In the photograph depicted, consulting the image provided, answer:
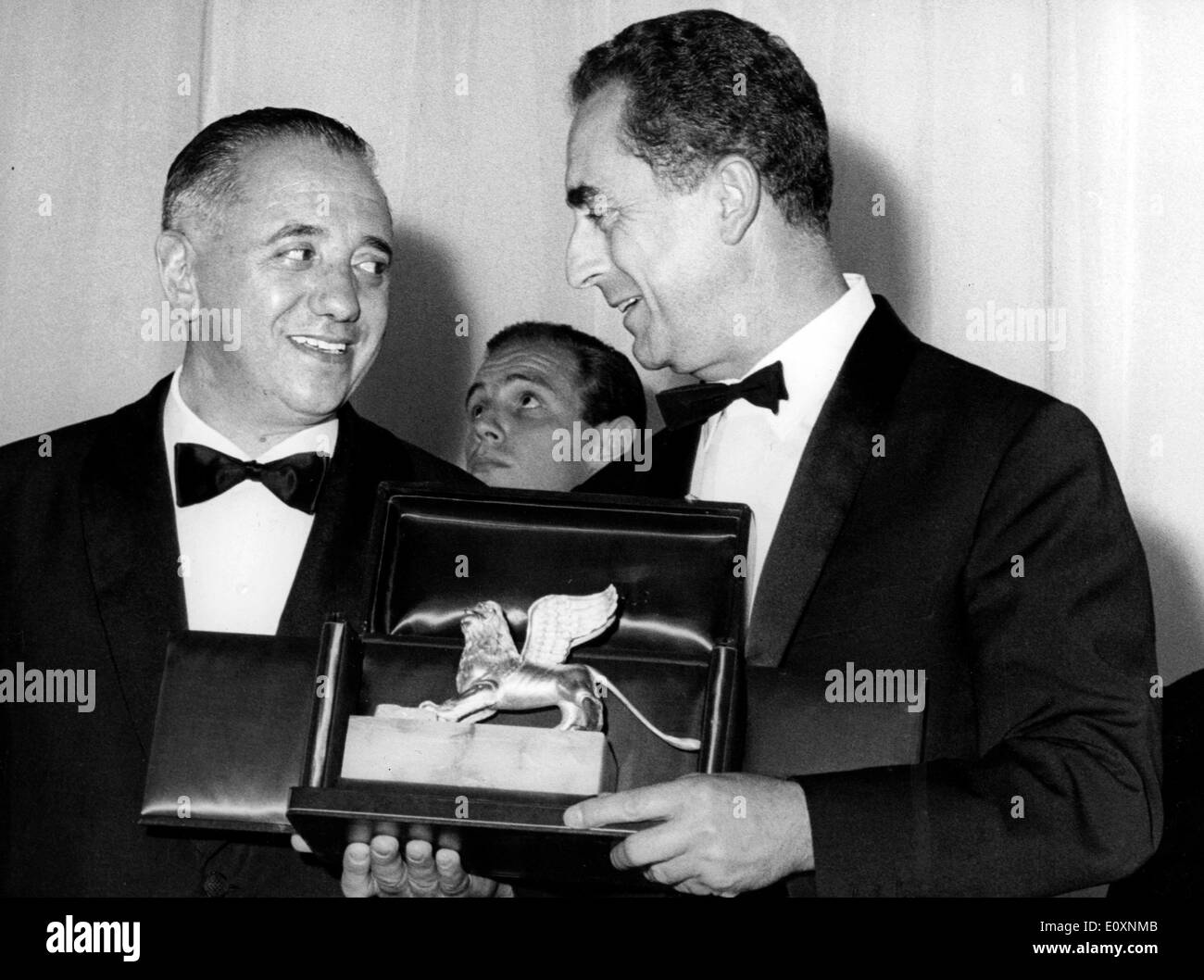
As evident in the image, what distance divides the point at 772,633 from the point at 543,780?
0.32 meters

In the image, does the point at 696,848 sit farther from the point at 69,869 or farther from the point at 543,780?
the point at 69,869

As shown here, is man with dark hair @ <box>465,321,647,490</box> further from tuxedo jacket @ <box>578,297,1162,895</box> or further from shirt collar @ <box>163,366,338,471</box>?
tuxedo jacket @ <box>578,297,1162,895</box>

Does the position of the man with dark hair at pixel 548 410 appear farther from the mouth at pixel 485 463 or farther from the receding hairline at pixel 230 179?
the receding hairline at pixel 230 179

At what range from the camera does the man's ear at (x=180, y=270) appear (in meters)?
2.42

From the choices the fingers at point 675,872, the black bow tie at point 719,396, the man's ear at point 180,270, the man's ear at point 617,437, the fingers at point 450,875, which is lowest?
the fingers at point 450,875

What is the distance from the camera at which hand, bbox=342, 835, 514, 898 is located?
1885 millimetres

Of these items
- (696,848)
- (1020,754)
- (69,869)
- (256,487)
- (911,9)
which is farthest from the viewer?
(911,9)

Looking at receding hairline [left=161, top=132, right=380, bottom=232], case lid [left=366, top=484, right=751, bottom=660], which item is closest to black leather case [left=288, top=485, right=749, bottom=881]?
case lid [left=366, top=484, right=751, bottom=660]

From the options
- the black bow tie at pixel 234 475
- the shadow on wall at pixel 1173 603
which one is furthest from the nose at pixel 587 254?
the shadow on wall at pixel 1173 603

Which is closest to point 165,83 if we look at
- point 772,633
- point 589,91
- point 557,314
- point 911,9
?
point 557,314

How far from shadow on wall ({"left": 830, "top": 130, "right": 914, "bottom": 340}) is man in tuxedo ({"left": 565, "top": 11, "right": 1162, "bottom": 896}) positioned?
1.44m

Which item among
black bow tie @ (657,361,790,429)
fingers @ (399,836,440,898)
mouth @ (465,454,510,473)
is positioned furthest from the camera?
mouth @ (465,454,510,473)

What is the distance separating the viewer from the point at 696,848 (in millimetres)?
1773

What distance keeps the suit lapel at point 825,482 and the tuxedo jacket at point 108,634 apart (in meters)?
0.42
